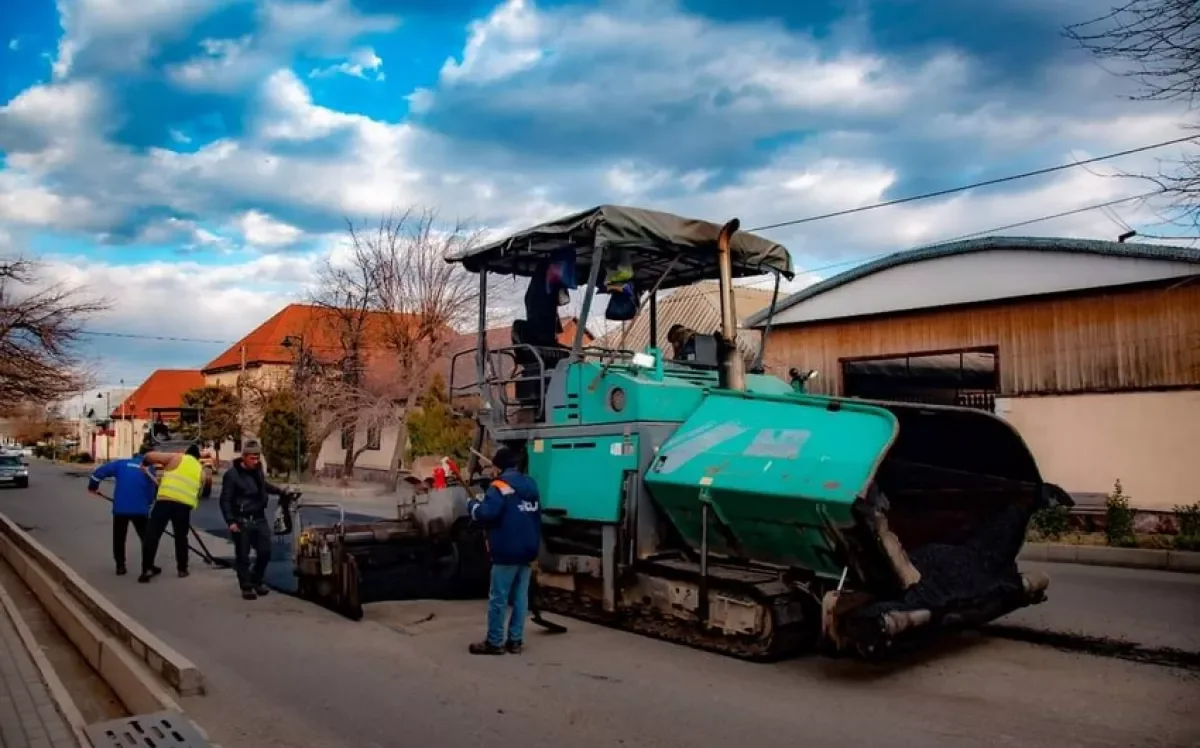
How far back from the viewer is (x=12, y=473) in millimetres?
37094

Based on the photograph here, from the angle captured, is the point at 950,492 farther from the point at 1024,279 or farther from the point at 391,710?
the point at 1024,279

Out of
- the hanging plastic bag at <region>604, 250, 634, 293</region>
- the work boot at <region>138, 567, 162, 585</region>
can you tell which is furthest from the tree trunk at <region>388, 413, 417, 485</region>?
the hanging plastic bag at <region>604, 250, 634, 293</region>

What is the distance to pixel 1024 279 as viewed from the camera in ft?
54.0

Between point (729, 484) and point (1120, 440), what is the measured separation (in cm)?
1094

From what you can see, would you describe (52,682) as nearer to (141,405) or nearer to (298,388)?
(298,388)

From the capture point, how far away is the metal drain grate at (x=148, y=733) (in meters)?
5.15

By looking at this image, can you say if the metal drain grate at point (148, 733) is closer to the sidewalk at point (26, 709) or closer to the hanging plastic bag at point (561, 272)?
the sidewalk at point (26, 709)

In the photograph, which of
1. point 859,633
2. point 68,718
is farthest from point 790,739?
point 68,718

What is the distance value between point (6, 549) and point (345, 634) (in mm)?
9285

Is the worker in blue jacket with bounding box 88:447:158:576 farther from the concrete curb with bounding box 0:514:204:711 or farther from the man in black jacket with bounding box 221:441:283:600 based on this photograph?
the man in black jacket with bounding box 221:441:283:600

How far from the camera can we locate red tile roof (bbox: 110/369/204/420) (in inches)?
2847

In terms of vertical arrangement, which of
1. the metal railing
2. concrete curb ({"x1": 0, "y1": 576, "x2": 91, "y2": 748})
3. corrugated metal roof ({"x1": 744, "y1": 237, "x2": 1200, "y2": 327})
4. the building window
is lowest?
concrete curb ({"x1": 0, "y1": 576, "x2": 91, "y2": 748})

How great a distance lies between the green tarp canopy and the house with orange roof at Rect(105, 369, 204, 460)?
217ft

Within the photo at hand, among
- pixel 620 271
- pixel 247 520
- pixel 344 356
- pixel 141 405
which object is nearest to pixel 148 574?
pixel 247 520
